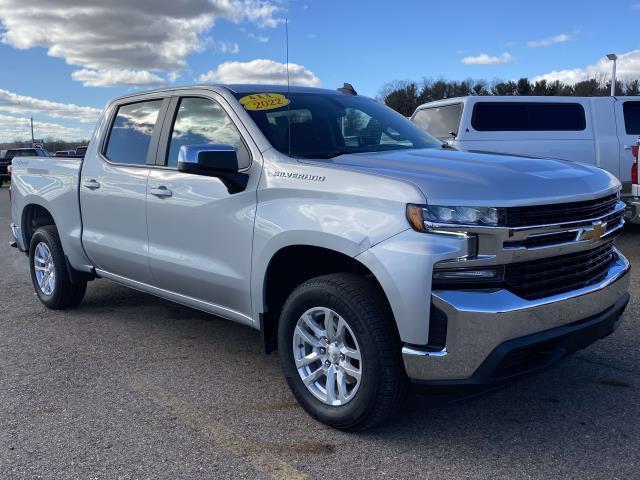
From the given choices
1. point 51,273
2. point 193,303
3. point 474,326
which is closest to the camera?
point 474,326

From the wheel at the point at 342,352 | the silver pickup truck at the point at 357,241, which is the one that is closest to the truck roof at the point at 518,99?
the silver pickup truck at the point at 357,241

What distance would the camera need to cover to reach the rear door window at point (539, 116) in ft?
33.7

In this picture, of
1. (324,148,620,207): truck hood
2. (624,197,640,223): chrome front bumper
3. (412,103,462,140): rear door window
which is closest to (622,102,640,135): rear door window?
(412,103,462,140): rear door window

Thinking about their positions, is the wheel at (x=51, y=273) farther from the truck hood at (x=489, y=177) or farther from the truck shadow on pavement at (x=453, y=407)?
the truck hood at (x=489, y=177)

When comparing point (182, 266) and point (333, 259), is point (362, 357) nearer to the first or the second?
point (333, 259)

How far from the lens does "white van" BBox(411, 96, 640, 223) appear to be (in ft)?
33.3

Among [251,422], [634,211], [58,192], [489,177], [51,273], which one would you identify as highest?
[489,177]

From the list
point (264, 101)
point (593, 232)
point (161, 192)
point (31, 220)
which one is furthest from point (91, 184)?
point (593, 232)

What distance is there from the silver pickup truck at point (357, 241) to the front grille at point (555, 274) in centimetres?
1

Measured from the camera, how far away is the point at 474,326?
287cm

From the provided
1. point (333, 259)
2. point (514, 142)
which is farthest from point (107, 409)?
point (514, 142)

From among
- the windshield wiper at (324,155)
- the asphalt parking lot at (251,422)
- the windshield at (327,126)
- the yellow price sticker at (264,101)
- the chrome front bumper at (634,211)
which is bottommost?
the asphalt parking lot at (251,422)

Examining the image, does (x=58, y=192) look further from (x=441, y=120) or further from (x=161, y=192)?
(x=441, y=120)

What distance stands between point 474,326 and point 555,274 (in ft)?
2.02
